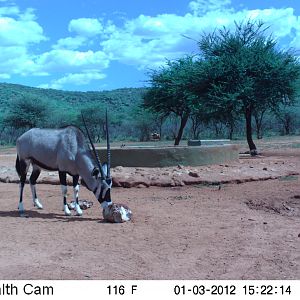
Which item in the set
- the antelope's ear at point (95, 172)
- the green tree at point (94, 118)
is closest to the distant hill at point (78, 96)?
the green tree at point (94, 118)

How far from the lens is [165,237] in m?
7.97

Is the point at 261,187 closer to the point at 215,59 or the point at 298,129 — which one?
the point at 215,59

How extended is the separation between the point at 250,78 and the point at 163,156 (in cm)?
968

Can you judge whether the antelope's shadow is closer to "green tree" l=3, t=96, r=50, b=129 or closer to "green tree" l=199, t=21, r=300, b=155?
"green tree" l=199, t=21, r=300, b=155

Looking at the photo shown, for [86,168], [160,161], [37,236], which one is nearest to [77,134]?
[86,168]

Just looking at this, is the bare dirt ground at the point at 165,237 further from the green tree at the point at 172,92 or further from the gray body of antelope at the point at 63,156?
the green tree at the point at 172,92

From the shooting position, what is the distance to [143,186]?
1423 cm

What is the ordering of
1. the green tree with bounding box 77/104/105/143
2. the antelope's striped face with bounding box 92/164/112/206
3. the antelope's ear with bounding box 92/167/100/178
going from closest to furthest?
1. the antelope's striped face with bounding box 92/164/112/206
2. the antelope's ear with bounding box 92/167/100/178
3. the green tree with bounding box 77/104/105/143

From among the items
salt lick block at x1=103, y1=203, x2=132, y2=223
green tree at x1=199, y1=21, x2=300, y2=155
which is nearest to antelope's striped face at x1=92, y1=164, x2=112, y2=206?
salt lick block at x1=103, y1=203, x2=132, y2=223

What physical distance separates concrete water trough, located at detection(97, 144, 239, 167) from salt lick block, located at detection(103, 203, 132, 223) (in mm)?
6839

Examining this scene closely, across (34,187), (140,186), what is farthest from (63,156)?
(140,186)

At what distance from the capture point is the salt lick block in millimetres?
9164

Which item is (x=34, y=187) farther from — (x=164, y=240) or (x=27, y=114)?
(x=27, y=114)

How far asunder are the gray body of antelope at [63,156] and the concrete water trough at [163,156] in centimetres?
570
